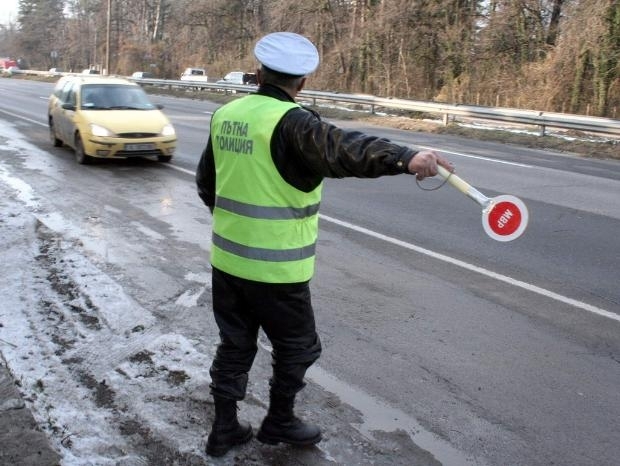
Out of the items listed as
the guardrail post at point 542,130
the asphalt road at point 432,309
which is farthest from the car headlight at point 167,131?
the guardrail post at point 542,130

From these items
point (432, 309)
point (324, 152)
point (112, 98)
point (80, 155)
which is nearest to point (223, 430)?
point (324, 152)

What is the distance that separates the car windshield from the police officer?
9557mm

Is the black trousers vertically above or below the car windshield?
below

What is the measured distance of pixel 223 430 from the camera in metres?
3.06

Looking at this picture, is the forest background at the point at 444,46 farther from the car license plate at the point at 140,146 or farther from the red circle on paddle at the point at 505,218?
the red circle on paddle at the point at 505,218

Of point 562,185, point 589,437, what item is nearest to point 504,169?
point 562,185

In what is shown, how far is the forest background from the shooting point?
2305 centimetres

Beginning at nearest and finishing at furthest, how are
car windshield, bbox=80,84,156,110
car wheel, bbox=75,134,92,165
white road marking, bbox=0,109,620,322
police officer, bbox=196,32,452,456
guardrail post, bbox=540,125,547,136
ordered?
police officer, bbox=196,32,452,456
white road marking, bbox=0,109,620,322
car wheel, bbox=75,134,92,165
car windshield, bbox=80,84,156,110
guardrail post, bbox=540,125,547,136

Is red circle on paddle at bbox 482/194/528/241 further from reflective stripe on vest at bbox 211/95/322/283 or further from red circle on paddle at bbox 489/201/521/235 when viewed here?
reflective stripe on vest at bbox 211/95/322/283

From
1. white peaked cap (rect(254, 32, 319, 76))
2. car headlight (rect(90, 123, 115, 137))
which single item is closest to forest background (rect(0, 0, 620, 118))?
car headlight (rect(90, 123, 115, 137))

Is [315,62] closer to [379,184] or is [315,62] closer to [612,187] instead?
[379,184]

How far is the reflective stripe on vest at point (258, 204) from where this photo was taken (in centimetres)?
273

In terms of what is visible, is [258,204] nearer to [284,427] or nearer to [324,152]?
[324,152]

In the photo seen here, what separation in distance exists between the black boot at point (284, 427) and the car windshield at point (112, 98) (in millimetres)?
9910
